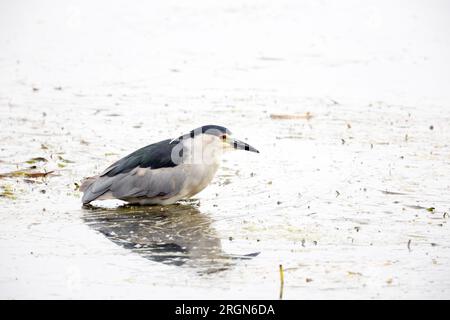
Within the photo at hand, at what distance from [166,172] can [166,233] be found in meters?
1.07

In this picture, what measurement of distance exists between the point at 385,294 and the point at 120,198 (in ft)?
10.7

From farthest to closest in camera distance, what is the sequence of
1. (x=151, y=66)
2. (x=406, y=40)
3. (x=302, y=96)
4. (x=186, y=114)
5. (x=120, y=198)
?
(x=406, y=40), (x=151, y=66), (x=302, y=96), (x=186, y=114), (x=120, y=198)

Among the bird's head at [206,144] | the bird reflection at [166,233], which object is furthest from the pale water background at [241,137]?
the bird's head at [206,144]

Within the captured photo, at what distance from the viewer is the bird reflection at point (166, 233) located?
7.70 meters

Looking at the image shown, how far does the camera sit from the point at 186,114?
42.3 feet

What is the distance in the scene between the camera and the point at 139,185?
9.27 m

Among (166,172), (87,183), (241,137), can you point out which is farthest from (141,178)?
(241,137)

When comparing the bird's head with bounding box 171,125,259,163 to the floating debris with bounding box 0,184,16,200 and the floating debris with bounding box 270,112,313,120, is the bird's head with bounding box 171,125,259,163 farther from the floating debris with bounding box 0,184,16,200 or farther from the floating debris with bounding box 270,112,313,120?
the floating debris with bounding box 270,112,313,120

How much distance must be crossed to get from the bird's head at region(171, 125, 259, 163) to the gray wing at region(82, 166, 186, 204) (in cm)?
23

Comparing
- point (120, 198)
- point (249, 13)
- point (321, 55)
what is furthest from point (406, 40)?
point (120, 198)

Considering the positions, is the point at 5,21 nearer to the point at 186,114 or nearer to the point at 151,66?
the point at 151,66

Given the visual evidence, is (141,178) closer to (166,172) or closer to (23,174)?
(166,172)
